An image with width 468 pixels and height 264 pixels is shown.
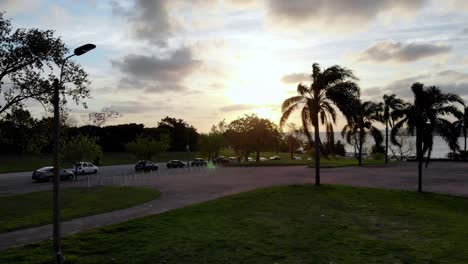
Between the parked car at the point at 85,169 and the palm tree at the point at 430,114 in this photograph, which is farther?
the parked car at the point at 85,169

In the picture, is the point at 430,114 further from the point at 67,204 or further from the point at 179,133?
the point at 179,133

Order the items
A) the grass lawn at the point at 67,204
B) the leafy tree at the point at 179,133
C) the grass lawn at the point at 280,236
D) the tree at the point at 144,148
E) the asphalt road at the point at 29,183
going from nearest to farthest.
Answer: the grass lawn at the point at 280,236 → the grass lawn at the point at 67,204 → the asphalt road at the point at 29,183 → the tree at the point at 144,148 → the leafy tree at the point at 179,133

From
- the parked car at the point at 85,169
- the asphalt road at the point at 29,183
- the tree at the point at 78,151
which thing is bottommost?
the asphalt road at the point at 29,183

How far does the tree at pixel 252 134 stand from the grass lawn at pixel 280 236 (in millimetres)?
54822

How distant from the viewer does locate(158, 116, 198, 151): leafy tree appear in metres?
106

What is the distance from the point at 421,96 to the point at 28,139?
22.8 meters

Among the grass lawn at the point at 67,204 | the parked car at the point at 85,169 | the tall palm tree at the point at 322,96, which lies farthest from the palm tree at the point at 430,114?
the parked car at the point at 85,169

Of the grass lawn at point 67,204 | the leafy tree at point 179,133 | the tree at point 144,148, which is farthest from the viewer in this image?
the leafy tree at point 179,133

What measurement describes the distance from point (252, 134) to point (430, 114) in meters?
50.8

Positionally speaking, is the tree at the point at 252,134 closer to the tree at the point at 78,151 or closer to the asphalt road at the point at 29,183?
the asphalt road at the point at 29,183

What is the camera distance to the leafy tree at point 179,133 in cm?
10588

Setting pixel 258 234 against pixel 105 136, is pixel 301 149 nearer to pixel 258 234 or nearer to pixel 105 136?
pixel 105 136

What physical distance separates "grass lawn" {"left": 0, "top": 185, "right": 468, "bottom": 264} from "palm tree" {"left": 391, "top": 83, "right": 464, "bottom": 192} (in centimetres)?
585

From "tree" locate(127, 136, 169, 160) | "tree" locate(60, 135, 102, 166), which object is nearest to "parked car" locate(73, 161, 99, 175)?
"tree" locate(60, 135, 102, 166)
